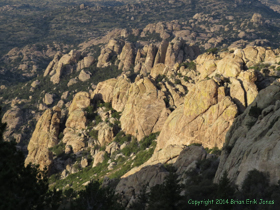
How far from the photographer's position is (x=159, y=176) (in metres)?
44.3

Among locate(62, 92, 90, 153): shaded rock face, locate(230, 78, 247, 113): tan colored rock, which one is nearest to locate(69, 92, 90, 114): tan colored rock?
locate(62, 92, 90, 153): shaded rock face

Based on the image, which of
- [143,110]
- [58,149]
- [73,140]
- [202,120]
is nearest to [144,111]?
[143,110]

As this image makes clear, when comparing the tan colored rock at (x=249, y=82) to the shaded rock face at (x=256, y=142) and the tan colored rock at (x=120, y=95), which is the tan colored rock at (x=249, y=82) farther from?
the tan colored rock at (x=120, y=95)

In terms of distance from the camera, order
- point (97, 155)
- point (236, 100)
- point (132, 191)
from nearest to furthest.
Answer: point (132, 191) → point (236, 100) → point (97, 155)

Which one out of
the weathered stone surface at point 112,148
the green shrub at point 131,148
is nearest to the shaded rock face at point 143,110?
the green shrub at point 131,148

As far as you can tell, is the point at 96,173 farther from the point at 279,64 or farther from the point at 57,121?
the point at 279,64

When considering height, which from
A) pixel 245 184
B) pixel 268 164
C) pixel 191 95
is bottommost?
pixel 191 95

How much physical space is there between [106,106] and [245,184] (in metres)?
85.4

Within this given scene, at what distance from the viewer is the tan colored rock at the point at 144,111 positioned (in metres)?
83.4

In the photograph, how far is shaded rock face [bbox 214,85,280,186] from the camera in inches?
989

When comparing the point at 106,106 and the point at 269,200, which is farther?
the point at 106,106

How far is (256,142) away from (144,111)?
187 feet

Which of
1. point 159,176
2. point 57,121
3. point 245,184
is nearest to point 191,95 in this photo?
point 159,176

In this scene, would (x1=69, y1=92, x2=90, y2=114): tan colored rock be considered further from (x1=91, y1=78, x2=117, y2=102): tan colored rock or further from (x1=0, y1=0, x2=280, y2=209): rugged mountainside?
(x1=91, y1=78, x2=117, y2=102): tan colored rock
